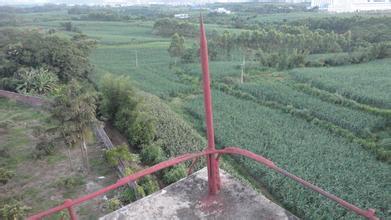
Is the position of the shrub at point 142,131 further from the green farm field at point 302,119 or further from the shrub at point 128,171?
the green farm field at point 302,119

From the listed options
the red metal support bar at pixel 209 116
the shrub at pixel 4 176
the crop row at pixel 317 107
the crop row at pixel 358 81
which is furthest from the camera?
the crop row at pixel 358 81

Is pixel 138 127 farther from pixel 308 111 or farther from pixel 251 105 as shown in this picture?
pixel 308 111

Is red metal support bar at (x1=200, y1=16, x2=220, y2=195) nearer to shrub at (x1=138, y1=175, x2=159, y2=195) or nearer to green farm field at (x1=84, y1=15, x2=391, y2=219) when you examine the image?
shrub at (x1=138, y1=175, x2=159, y2=195)

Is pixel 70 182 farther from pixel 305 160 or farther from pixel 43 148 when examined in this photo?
pixel 305 160

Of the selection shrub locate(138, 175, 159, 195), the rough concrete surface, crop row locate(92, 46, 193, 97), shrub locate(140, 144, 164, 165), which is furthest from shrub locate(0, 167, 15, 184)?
crop row locate(92, 46, 193, 97)

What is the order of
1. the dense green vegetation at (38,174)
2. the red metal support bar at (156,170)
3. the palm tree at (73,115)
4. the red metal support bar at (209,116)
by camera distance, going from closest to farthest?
the red metal support bar at (156,170) → the red metal support bar at (209,116) → the dense green vegetation at (38,174) → the palm tree at (73,115)

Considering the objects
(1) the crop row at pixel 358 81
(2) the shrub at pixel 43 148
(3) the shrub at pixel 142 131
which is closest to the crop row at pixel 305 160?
(3) the shrub at pixel 142 131

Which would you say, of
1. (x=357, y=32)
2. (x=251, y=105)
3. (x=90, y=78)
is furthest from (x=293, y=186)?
(x=357, y=32)
